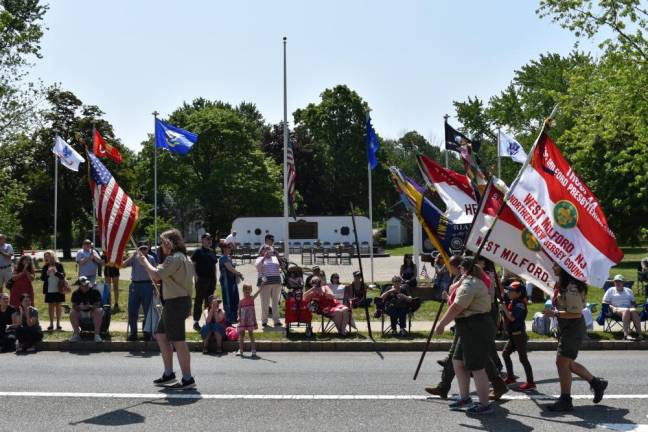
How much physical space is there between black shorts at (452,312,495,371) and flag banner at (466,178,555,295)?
1.25m

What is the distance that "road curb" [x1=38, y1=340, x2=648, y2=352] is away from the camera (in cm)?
1398

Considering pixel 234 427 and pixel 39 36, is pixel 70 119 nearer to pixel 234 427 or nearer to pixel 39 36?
pixel 39 36

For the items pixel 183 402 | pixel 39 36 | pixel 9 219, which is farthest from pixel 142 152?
pixel 183 402

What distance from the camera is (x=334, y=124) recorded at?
71062 millimetres

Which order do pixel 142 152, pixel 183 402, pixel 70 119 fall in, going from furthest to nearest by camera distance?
pixel 142 152 → pixel 70 119 → pixel 183 402

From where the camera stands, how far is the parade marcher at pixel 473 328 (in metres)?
8.34

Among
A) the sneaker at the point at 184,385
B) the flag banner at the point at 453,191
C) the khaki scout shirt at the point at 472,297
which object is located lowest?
the sneaker at the point at 184,385

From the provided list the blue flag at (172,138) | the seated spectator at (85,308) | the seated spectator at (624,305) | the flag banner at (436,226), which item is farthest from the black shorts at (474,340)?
the blue flag at (172,138)

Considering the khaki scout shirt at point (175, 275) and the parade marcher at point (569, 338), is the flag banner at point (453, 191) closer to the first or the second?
the parade marcher at point (569, 338)

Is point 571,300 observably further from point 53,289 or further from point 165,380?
point 53,289

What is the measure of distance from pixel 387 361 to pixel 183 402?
4.41 metres

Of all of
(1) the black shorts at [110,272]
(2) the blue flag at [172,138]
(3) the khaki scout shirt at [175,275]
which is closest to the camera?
(3) the khaki scout shirt at [175,275]

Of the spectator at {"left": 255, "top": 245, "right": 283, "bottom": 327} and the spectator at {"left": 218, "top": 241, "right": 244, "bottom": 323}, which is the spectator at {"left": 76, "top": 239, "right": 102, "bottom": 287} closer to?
the spectator at {"left": 218, "top": 241, "right": 244, "bottom": 323}

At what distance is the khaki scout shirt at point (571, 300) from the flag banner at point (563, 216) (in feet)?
0.53
